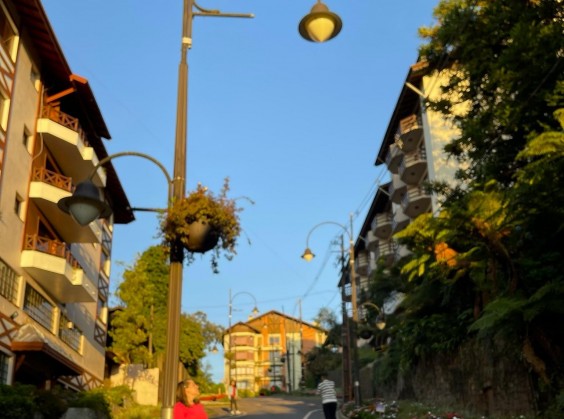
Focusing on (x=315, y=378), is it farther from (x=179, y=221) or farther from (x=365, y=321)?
(x=179, y=221)

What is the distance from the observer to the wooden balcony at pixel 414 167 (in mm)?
46688

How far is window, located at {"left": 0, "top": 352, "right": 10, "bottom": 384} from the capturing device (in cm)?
2044

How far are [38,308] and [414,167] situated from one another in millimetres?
30662

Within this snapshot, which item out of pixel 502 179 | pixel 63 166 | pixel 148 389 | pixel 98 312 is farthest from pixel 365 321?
pixel 502 179

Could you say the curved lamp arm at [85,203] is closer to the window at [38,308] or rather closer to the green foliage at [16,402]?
the green foliage at [16,402]

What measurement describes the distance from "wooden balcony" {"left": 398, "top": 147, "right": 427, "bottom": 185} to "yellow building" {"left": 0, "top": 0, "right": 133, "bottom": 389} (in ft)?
79.9

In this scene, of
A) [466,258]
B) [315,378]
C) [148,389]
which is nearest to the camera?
[466,258]

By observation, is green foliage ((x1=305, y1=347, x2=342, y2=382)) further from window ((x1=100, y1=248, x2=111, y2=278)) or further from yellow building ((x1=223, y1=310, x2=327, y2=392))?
yellow building ((x1=223, y1=310, x2=327, y2=392))

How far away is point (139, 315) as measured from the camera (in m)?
37.7

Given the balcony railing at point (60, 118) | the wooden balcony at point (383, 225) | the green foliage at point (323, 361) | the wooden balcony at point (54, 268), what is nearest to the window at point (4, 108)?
the balcony railing at point (60, 118)

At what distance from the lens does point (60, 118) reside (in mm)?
26875

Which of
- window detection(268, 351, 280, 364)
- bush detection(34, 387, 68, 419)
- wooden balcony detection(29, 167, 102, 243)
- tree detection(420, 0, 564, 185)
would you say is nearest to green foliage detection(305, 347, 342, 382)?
wooden balcony detection(29, 167, 102, 243)

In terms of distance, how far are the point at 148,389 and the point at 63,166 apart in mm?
16551

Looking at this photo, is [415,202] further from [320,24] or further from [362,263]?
[320,24]
